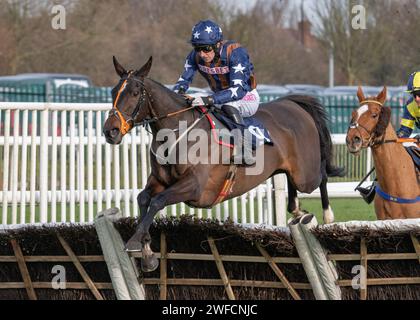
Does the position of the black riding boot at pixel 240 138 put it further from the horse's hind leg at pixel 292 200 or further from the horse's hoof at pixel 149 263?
the horse's hoof at pixel 149 263

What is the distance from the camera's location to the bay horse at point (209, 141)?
Answer: 6555 mm

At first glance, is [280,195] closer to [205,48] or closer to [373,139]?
[373,139]

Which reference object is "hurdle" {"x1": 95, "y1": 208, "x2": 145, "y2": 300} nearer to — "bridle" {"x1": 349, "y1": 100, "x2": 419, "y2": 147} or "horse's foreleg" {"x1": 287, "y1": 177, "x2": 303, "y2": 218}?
"bridle" {"x1": 349, "y1": 100, "x2": 419, "y2": 147}

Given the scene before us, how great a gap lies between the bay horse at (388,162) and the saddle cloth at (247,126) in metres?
0.78

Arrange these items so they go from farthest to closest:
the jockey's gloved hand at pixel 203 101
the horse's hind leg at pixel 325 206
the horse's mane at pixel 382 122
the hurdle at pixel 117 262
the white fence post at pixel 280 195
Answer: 1. the white fence post at pixel 280 195
2. the horse's hind leg at pixel 325 206
3. the horse's mane at pixel 382 122
4. the jockey's gloved hand at pixel 203 101
5. the hurdle at pixel 117 262

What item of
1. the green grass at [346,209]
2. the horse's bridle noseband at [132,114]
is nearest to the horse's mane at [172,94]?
the horse's bridle noseband at [132,114]

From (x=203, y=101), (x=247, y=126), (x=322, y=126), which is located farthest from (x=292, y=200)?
(x=203, y=101)

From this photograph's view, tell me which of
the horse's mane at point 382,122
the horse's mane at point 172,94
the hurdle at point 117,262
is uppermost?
the horse's mane at point 172,94

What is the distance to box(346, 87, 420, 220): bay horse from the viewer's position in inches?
291

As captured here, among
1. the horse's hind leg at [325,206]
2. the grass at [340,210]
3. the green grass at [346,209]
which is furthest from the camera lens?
the green grass at [346,209]

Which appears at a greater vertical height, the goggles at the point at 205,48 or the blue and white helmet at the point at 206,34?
the blue and white helmet at the point at 206,34

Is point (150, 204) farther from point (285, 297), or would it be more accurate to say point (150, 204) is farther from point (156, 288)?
point (285, 297)

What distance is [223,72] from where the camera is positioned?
759 cm

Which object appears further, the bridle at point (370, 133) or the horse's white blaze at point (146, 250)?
the bridle at point (370, 133)
